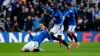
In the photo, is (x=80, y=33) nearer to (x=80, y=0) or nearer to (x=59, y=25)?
(x=80, y=0)

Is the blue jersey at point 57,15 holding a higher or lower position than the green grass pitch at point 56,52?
higher

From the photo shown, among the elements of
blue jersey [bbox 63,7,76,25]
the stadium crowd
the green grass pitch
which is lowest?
the green grass pitch

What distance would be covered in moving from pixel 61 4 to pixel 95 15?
8.12ft

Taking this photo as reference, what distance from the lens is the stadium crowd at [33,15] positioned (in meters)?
26.6

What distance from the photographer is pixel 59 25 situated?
71.7 ft

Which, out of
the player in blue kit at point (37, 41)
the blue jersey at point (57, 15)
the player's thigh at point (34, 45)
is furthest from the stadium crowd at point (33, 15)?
the player's thigh at point (34, 45)

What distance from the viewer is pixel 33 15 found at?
87.5ft

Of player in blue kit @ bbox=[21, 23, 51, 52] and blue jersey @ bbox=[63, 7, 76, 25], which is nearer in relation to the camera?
player in blue kit @ bbox=[21, 23, 51, 52]

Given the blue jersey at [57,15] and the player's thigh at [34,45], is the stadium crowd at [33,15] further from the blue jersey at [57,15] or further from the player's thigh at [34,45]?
the player's thigh at [34,45]

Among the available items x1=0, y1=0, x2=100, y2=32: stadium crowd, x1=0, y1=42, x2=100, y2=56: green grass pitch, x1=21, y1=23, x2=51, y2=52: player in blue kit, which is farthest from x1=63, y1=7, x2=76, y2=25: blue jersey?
x1=0, y1=0, x2=100, y2=32: stadium crowd

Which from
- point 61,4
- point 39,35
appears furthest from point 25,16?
point 39,35

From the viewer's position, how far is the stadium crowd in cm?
2662

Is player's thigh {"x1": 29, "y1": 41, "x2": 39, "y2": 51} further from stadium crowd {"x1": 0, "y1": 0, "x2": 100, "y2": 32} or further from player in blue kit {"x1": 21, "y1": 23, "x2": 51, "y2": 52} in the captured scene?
stadium crowd {"x1": 0, "y1": 0, "x2": 100, "y2": 32}

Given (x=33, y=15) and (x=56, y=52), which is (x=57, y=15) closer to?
(x=56, y=52)
